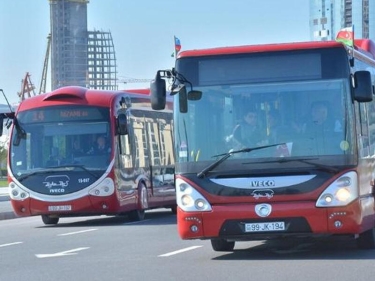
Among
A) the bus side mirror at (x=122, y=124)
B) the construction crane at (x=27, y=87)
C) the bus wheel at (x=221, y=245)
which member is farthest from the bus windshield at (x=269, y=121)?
the construction crane at (x=27, y=87)

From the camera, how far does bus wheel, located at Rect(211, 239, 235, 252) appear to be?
15.9 meters

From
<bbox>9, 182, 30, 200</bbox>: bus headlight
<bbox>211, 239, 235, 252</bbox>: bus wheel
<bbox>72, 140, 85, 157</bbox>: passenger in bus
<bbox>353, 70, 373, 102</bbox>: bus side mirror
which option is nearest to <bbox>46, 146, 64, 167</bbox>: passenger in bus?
<bbox>72, 140, 85, 157</bbox>: passenger in bus

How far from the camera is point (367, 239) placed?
51.7 ft

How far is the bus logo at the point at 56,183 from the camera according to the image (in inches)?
995

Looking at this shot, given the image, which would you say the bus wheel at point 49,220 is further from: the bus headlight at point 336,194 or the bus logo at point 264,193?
the bus headlight at point 336,194

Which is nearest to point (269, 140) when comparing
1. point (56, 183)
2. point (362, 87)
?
point (362, 87)

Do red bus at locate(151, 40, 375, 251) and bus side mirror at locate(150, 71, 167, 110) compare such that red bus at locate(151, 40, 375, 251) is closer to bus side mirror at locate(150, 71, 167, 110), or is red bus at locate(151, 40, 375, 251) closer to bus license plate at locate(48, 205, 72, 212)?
bus side mirror at locate(150, 71, 167, 110)

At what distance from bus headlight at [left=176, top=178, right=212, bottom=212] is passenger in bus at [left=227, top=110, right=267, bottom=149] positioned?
851 millimetres

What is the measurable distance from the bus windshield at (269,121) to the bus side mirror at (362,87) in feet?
0.82

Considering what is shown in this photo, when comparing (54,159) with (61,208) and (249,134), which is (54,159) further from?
(249,134)

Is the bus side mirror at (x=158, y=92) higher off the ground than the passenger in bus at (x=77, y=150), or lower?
higher

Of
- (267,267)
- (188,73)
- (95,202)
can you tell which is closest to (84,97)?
(95,202)

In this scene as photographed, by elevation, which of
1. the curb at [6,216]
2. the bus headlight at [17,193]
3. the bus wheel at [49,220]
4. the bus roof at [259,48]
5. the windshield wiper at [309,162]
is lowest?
the curb at [6,216]

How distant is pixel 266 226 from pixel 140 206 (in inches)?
519
